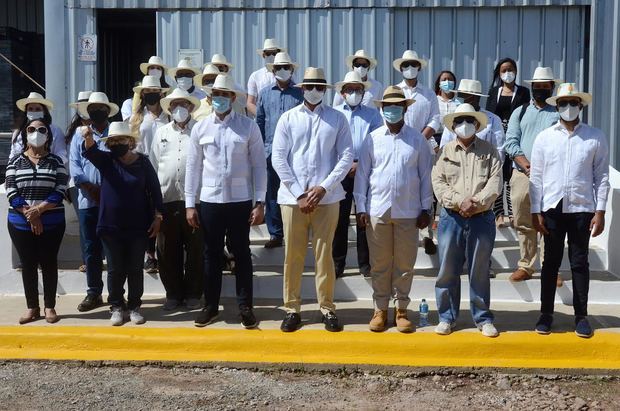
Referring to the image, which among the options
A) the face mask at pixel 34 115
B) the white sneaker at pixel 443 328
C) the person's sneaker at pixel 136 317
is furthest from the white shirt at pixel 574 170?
the face mask at pixel 34 115

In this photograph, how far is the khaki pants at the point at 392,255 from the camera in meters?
6.79

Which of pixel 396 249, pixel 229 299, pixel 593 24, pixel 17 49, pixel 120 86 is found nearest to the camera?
pixel 396 249

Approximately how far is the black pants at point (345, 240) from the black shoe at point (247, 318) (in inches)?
50.6

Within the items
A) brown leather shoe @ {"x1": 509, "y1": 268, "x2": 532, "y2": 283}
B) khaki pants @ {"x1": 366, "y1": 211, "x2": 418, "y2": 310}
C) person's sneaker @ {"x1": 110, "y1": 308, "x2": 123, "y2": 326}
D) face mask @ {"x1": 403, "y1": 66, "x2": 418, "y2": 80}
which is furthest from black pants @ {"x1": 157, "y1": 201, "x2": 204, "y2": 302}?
brown leather shoe @ {"x1": 509, "y1": 268, "x2": 532, "y2": 283}

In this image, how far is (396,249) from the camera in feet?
22.4

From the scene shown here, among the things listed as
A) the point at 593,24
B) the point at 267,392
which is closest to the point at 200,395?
the point at 267,392

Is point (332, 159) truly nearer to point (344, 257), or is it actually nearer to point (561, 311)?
point (344, 257)

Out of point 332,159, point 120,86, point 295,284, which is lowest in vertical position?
point 295,284

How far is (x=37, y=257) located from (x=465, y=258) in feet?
12.2

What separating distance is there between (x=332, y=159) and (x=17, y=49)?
23.1ft

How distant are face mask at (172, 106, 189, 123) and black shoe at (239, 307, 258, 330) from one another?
1.81m

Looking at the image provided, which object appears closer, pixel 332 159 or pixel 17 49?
pixel 332 159

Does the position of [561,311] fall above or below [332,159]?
below

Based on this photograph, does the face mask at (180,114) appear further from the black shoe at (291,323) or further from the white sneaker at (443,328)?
the white sneaker at (443,328)
